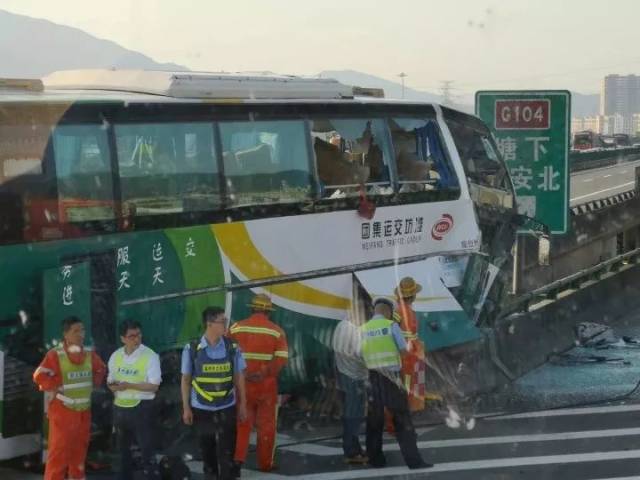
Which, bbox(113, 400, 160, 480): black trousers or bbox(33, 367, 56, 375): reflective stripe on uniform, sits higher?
bbox(33, 367, 56, 375): reflective stripe on uniform

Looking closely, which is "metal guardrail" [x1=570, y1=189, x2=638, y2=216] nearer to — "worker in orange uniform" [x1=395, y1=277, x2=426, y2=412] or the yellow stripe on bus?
"worker in orange uniform" [x1=395, y1=277, x2=426, y2=412]

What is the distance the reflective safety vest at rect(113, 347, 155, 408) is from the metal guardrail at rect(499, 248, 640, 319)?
7365 millimetres

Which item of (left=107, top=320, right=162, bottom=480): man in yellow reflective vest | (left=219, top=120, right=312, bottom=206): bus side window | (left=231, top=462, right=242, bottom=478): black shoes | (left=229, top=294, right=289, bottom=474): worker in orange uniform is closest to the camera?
(left=107, top=320, right=162, bottom=480): man in yellow reflective vest

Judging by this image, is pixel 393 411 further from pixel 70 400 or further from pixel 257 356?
pixel 70 400

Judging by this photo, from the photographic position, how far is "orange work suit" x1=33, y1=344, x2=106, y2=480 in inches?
335

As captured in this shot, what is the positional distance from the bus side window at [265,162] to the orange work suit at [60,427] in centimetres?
281

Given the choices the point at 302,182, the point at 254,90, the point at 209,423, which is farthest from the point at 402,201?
the point at 209,423

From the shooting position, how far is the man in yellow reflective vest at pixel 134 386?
8.77 meters

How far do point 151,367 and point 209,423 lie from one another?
0.72 m

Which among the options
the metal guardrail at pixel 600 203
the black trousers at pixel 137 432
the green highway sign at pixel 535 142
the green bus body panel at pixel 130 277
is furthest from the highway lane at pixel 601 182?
the black trousers at pixel 137 432

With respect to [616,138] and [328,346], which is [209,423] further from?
[616,138]

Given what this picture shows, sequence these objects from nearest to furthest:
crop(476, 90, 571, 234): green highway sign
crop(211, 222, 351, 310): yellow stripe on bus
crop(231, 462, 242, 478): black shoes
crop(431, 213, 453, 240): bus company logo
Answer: crop(231, 462, 242, 478): black shoes < crop(211, 222, 351, 310): yellow stripe on bus < crop(431, 213, 453, 240): bus company logo < crop(476, 90, 571, 234): green highway sign

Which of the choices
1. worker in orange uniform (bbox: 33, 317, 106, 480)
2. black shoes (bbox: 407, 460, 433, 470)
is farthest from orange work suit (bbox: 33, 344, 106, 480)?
black shoes (bbox: 407, 460, 433, 470)

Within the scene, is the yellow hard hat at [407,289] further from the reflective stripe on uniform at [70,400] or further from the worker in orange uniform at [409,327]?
the reflective stripe on uniform at [70,400]
